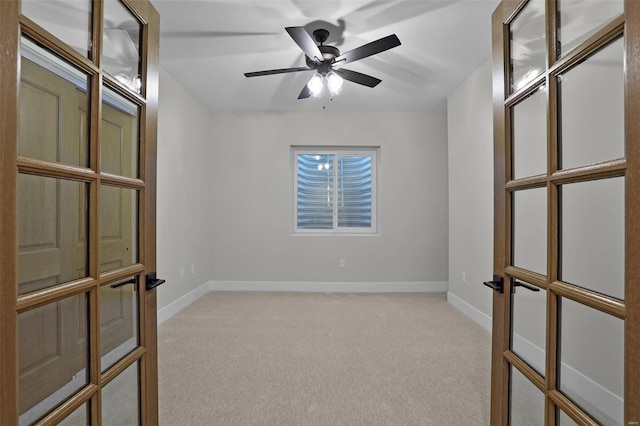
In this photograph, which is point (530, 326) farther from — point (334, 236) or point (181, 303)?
point (334, 236)

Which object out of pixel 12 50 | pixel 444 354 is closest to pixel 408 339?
pixel 444 354

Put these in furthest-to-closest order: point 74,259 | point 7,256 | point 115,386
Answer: point 115,386 → point 74,259 → point 7,256

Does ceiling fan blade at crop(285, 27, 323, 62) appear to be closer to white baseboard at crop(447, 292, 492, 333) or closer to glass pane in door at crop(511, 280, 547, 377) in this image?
glass pane in door at crop(511, 280, 547, 377)

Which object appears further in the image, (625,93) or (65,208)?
(65,208)

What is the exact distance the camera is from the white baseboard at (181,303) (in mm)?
3340

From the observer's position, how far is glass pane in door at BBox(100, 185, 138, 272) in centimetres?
107

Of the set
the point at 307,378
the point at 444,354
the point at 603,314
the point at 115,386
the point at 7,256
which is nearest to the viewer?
the point at 7,256

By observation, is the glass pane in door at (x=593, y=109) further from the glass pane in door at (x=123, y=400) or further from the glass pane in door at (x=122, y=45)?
the glass pane in door at (x=123, y=400)

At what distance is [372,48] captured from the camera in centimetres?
225

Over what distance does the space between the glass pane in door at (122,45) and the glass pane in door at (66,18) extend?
0.07 metres

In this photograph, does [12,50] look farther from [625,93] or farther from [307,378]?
[307,378]

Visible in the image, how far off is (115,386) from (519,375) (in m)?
1.38

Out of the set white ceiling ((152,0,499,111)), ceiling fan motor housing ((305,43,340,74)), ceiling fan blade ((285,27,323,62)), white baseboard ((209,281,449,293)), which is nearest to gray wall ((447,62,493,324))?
white ceiling ((152,0,499,111))

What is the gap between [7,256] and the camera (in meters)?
0.73
